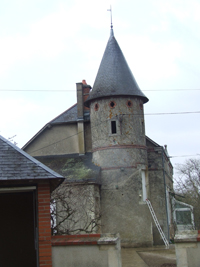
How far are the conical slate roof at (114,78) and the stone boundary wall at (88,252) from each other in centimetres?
1523

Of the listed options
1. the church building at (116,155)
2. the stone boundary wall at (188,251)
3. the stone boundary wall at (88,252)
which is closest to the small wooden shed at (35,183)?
the stone boundary wall at (88,252)

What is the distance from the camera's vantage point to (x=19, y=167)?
33.1 feet

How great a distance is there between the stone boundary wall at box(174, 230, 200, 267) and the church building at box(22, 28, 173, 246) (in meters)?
12.7

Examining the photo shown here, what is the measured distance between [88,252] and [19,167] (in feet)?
8.48

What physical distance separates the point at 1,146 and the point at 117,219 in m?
13.5

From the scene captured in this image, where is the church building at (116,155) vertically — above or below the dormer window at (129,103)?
below

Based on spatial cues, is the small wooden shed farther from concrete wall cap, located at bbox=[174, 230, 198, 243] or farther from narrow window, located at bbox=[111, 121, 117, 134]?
narrow window, located at bbox=[111, 121, 117, 134]

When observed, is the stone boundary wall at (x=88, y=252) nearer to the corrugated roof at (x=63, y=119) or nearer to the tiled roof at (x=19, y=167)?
the tiled roof at (x=19, y=167)

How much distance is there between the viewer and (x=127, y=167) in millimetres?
23672

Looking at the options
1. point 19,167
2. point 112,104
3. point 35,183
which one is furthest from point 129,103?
point 35,183

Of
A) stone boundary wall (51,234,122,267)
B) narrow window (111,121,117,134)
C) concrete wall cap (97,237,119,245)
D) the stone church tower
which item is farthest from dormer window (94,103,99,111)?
concrete wall cap (97,237,119,245)

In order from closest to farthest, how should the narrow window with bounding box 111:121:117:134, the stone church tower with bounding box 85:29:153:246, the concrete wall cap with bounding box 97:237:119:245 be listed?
the concrete wall cap with bounding box 97:237:119:245 < the stone church tower with bounding box 85:29:153:246 < the narrow window with bounding box 111:121:117:134

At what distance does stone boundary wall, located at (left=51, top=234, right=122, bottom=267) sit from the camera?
379 inches

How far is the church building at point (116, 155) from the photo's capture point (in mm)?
23188
